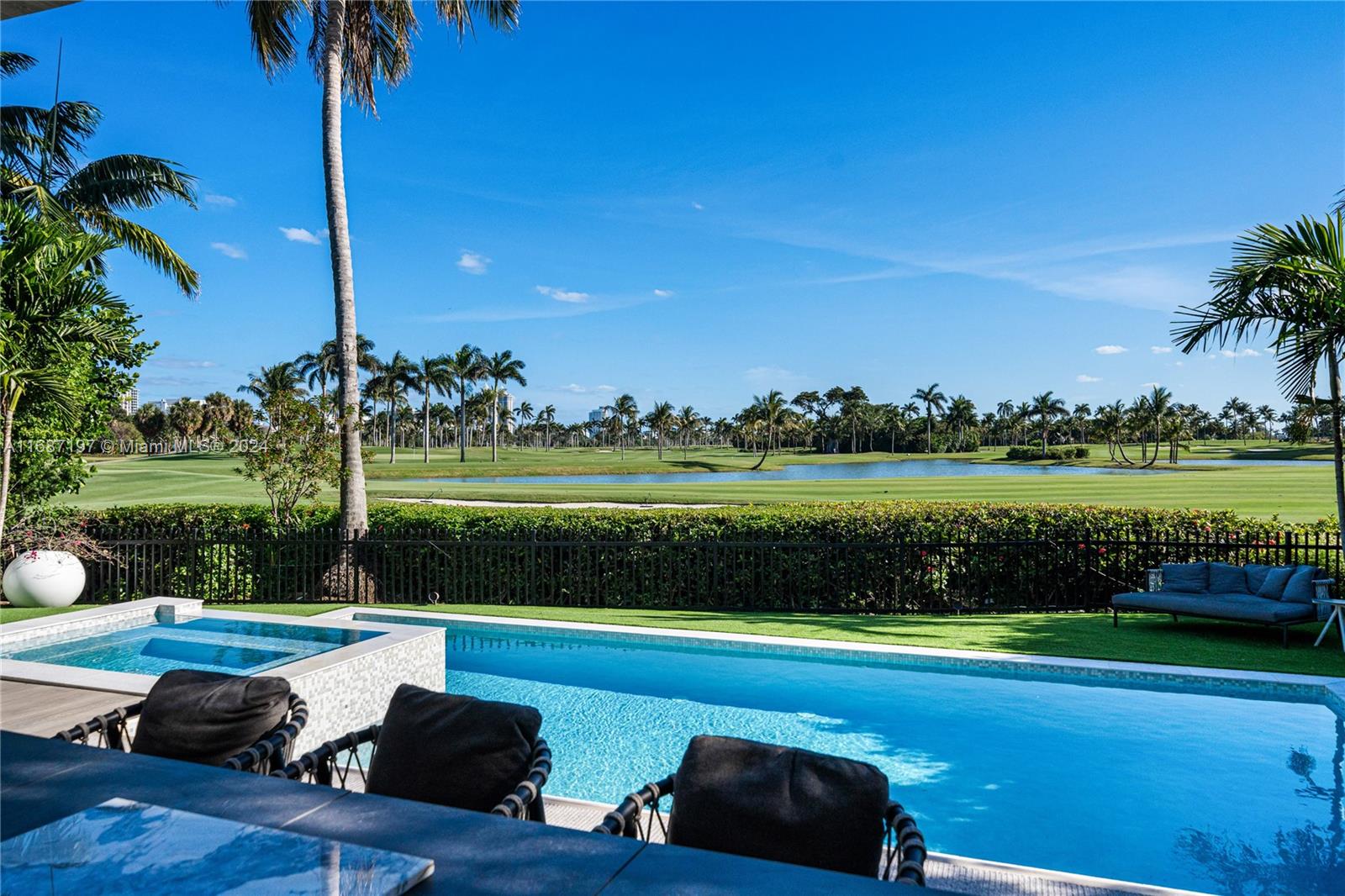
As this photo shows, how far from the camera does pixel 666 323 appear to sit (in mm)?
56594

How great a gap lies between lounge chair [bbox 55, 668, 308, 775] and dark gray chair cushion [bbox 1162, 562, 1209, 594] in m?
9.25

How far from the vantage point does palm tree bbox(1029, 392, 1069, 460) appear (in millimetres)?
84688

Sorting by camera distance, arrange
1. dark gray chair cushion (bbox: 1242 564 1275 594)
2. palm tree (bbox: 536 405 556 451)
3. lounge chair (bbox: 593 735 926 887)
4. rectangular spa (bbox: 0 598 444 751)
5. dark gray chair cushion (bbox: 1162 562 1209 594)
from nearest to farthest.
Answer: lounge chair (bbox: 593 735 926 887) < rectangular spa (bbox: 0 598 444 751) < dark gray chair cushion (bbox: 1242 564 1275 594) < dark gray chair cushion (bbox: 1162 562 1209 594) < palm tree (bbox: 536 405 556 451)

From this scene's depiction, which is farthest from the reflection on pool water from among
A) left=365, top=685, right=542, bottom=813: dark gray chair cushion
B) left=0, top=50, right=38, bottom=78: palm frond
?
left=365, top=685, right=542, bottom=813: dark gray chair cushion

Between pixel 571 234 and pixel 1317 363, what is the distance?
110 ft

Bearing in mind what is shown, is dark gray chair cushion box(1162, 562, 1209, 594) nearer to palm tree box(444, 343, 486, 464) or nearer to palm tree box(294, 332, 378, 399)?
palm tree box(294, 332, 378, 399)

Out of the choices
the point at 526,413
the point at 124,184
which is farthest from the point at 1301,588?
the point at 526,413

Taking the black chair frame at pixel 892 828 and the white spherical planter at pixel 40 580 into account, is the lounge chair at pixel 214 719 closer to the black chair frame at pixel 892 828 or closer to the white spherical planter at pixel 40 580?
the black chair frame at pixel 892 828

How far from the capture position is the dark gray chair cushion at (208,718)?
9.57ft

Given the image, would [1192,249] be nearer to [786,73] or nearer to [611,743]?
[786,73]

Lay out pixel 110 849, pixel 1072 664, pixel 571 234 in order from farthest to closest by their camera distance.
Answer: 1. pixel 571 234
2. pixel 1072 664
3. pixel 110 849

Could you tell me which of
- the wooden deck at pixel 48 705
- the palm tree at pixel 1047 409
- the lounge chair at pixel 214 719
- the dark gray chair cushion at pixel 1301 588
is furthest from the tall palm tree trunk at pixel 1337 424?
the palm tree at pixel 1047 409

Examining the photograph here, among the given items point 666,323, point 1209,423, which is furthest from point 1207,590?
point 1209,423

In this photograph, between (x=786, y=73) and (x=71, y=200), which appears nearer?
(x=71, y=200)
